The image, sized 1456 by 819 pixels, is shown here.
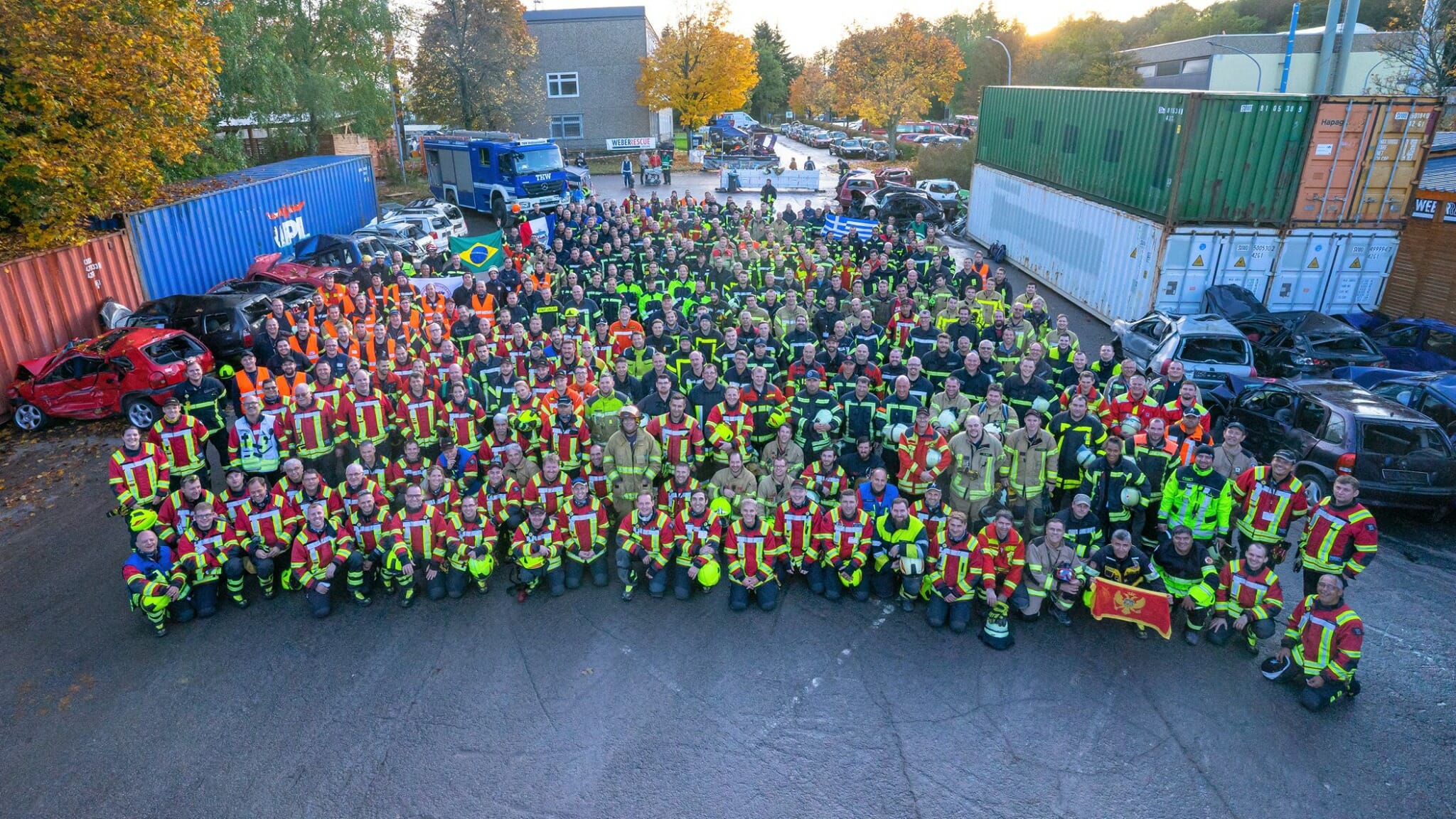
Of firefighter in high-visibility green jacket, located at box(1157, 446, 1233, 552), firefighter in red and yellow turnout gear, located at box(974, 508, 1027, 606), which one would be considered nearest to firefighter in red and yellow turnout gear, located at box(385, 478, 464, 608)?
firefighter in red and yellow turnout gear, located at box(974, 508, 1027, 606)

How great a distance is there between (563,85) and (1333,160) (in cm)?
4124

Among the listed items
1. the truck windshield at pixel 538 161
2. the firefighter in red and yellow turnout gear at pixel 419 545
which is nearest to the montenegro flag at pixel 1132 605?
the firefighter in red and yellow turnout gear at pixel 419 545

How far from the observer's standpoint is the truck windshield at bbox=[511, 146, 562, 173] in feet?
88.5

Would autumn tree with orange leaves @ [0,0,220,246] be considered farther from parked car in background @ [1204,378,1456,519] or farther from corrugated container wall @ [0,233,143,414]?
parked car in background @ [1204,378,1456,519]

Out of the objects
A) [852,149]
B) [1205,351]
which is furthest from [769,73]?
[1205,351]

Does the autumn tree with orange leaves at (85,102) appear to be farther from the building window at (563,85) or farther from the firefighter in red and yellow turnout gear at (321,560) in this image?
the building window at (563,85)

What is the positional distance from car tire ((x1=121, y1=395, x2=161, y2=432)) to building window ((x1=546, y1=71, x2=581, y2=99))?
39.4 meters

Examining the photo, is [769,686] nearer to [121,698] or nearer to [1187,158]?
[121,698]

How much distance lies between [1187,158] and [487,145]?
21372 millimetres

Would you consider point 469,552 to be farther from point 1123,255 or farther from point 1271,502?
point 1123,255

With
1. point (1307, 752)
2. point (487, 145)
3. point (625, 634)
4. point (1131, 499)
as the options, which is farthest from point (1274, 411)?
point (487, 145)

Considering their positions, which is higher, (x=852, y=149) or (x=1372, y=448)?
(x=852, y=149)

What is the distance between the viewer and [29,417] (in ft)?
39.7

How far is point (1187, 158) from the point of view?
14.5 metres
